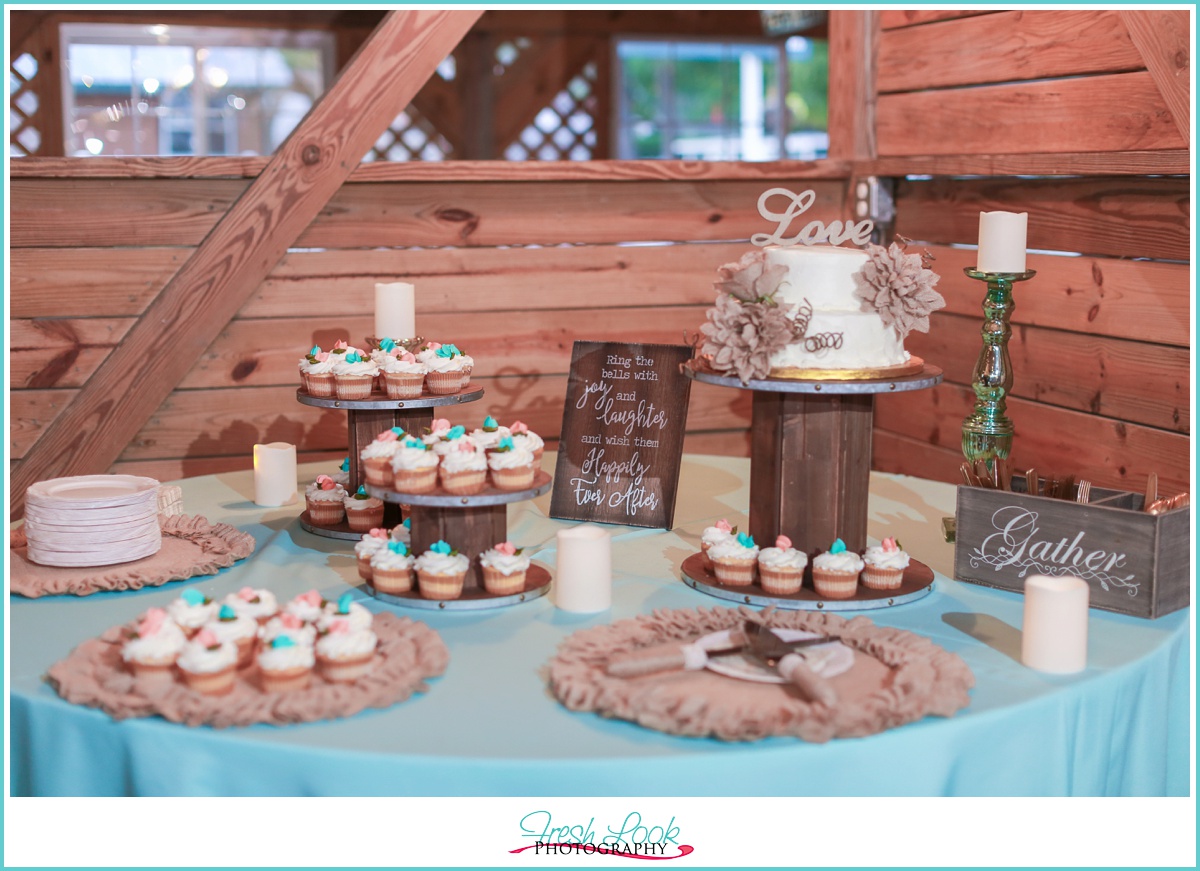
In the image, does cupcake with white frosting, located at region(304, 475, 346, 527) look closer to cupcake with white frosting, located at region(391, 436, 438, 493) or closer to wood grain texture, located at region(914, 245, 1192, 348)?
cupcake with white frosting, located at region(391, 436, 438, 493)

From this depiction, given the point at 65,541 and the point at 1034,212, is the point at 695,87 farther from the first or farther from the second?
the point at 65,541

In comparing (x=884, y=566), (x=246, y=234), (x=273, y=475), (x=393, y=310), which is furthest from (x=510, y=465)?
(x=246, y=234)

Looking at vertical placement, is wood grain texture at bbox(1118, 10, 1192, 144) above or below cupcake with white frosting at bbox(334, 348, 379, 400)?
above

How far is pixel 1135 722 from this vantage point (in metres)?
1.51

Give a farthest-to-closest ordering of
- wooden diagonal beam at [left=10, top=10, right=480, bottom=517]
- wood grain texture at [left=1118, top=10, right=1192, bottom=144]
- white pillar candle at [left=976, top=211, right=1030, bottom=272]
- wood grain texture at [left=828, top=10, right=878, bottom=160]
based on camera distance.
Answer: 1. wood grain texture at [left=828, top=10, right=878, bottom=160]
2. wooden diagonal beam at [left=10, top=10, right=480, bottom=517]
3. wood grain texture at [left=1118, top=10, right=1192, bottom=144]
4. white pillar candle at [left=976, top=211, right=1030, bottom=272]

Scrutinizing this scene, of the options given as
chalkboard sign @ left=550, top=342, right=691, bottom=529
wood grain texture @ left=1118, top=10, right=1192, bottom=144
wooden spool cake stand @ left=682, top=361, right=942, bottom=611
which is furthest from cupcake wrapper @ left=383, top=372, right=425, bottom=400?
wood grain texture @ left=1118, top=10, right=1192, bottom=144

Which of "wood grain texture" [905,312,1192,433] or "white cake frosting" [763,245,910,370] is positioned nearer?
"white cake frosting" [763,245,910,370]

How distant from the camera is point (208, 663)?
4.32 ft

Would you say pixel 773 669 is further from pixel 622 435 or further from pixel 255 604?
pixel 622 435

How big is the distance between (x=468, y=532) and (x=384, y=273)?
1.64 meters

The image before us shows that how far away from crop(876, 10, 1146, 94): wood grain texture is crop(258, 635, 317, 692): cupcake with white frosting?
213 cm

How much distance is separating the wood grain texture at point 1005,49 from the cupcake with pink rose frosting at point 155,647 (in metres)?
2.22

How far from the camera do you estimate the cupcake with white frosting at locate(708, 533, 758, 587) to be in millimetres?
1714

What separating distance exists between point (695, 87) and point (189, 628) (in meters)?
7.44
